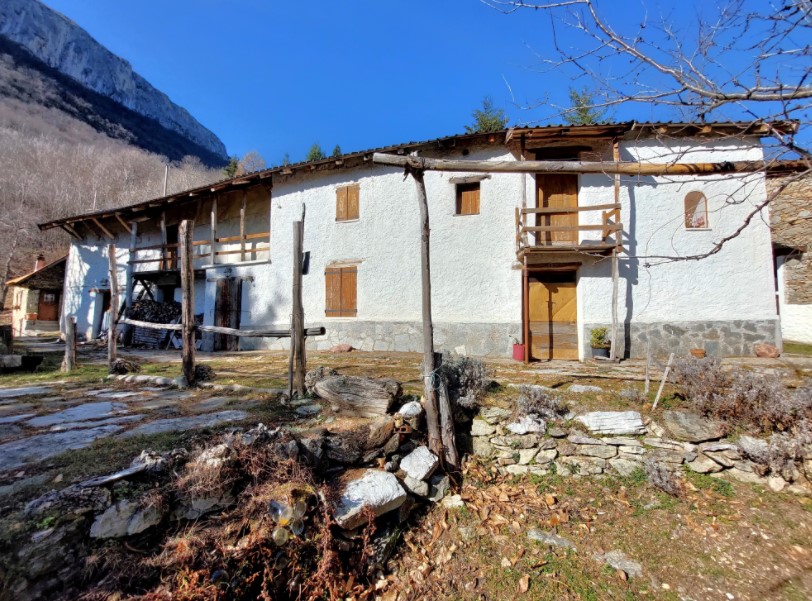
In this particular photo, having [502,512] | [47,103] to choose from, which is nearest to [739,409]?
[502,512]

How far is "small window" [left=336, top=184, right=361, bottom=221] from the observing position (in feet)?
36.7

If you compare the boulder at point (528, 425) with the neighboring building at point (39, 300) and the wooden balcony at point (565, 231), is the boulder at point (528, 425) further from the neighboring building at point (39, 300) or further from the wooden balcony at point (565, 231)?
the neighboring building at point (39, 300)

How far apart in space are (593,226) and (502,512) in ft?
23.9

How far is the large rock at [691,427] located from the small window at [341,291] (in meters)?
8.29

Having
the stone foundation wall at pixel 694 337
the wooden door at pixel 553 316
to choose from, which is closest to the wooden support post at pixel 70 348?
the wooden door at pixel 553 316

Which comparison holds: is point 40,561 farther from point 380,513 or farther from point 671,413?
point 671,413

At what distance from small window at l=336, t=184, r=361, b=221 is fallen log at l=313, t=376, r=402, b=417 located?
7654 mm

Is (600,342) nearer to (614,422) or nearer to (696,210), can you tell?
(696,210)

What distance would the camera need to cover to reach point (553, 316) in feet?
31.3

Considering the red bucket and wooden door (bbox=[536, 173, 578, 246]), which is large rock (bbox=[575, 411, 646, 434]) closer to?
the red bucket

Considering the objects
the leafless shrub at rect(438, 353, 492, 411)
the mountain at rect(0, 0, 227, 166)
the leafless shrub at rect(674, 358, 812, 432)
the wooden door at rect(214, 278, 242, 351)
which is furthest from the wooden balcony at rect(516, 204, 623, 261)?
the mountain at rect(0, 0, 227, 166)

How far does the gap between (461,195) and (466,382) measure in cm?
677

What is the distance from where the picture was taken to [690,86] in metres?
2.50

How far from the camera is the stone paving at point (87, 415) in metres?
3.26
